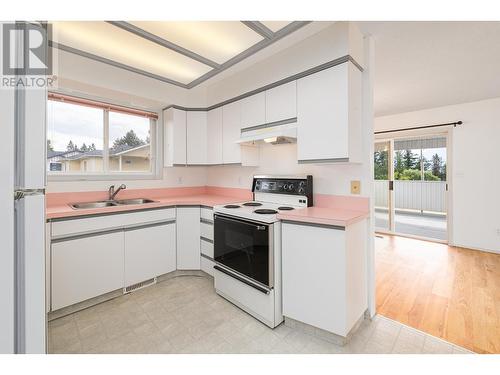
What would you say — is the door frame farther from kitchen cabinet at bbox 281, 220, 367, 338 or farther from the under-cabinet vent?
the under-cabinet vent

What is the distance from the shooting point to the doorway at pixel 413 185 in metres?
4.69

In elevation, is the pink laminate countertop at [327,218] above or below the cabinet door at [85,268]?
above

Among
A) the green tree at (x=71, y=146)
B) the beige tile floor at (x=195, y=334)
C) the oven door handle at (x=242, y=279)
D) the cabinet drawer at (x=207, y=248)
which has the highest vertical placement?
the green tree at (x=71, y=146)

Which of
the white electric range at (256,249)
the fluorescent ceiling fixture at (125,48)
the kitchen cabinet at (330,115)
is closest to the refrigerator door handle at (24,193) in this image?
the white electric range at (256,249)

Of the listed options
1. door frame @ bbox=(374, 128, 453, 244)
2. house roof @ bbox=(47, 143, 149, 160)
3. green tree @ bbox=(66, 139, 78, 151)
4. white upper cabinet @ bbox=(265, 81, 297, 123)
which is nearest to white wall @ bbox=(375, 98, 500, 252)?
door frame @ bbox=(374, 128, 453, 244)

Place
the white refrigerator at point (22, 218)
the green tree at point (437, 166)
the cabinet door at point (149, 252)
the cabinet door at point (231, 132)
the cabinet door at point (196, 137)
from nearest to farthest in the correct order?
the white refrigerator at point (22, 218) → the cabinet door at point (149, 252) → the cabinet door at point (231, 132) → the cabinet door at point (196, 137) → the green tree at point (437, 166)

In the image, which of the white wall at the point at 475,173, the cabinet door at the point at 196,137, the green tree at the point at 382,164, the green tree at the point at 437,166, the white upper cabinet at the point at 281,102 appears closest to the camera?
the white upper cabinet at the point at 281,102

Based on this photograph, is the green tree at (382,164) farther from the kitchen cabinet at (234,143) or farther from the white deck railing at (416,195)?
the kitchen cabinet at (234,143)

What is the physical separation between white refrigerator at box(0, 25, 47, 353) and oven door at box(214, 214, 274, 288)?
1.34 m

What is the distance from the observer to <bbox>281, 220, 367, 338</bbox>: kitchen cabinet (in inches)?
60.0

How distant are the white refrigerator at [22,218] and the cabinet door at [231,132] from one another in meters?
2.08

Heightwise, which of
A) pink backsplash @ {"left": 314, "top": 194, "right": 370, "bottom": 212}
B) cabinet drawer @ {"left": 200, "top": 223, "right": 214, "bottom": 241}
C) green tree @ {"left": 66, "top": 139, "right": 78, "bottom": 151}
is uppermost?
green tree @ {"left": 66, "top": 139, "right": 78, "bottom": 151}

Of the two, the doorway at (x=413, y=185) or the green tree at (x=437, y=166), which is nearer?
the doorway at (x=413, y=185)
